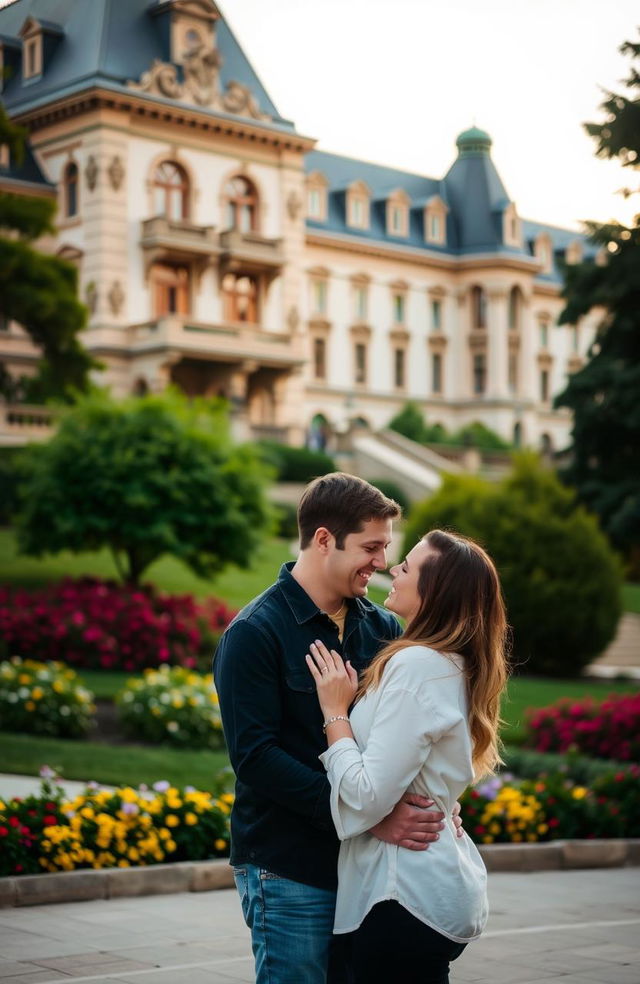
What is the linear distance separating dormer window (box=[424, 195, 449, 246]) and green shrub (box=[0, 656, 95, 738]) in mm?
52384

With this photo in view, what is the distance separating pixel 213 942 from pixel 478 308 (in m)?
61.3

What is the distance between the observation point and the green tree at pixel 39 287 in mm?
22297

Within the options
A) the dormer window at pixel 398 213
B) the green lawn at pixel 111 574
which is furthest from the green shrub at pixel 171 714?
the dormer window at pixel 398 213

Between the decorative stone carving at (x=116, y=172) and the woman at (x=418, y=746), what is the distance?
42479 mm

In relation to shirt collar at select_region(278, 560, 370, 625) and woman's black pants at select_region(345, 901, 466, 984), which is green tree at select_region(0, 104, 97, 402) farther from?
woman's black pants at select_region(345, 901, 466, 984)

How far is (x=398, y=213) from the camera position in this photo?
63844mm

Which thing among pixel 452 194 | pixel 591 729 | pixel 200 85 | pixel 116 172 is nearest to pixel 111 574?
pixel 591 729

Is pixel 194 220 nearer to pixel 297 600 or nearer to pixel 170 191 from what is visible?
pixel 170 191

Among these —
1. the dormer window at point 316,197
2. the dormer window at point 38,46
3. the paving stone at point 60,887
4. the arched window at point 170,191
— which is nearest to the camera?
the paving stone at point 60,887

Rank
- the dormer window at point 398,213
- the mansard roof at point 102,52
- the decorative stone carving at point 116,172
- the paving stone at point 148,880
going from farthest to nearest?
the dormer window at point 398,213
the decorative stone carving at point 116,172
the mansard roof at point 102,52
the paving stone at point 148,880

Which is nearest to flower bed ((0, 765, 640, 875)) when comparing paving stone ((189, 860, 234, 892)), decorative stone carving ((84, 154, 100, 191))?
paving stone ((189, 860, 234, 892))

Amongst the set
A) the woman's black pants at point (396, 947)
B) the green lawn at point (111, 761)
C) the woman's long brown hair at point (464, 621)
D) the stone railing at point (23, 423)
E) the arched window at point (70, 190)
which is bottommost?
the green lawn at point (111, 761)

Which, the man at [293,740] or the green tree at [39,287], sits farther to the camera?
the green tree at [39,287]

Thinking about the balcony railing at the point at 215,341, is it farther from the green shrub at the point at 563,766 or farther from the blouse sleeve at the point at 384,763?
the blouse sleeve at the point at 384,763
